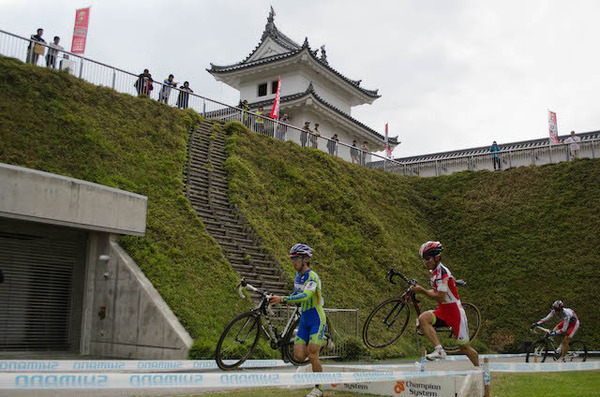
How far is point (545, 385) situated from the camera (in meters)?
8.79

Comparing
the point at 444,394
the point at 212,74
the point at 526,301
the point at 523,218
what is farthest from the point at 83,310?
the point at 212,74

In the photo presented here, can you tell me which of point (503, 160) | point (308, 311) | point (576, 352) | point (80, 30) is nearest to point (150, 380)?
point (308, 311)

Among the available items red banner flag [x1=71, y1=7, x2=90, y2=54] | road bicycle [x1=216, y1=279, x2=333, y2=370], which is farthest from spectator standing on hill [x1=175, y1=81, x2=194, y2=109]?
road bicycle [x1=216, y1=279, x2=333, y2=370]

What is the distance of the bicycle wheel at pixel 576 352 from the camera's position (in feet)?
49.5

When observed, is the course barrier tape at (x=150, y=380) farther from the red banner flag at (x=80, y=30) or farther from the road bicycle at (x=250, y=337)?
the red banner flag at (x=80, y=30)

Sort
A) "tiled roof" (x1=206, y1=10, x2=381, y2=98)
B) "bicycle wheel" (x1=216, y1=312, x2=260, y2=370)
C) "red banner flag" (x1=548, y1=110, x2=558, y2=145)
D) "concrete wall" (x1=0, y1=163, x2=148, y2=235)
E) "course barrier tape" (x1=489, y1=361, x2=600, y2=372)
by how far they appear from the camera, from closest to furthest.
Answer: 1. "course barrier tape" (x1=489, y1=361, x2=600, y2=372)
2. "bicycle wheel" (x1=216, y1=312, x2=260, y2=370)
3. "concrete wall" (x1=0, y1=163, x2=148, y2=235)
4. "red banner flag" (x1=548, y1=110, x2=558, y2=145)
5. "tiled roof" (x1=206, y1=10, x2=381, y2=98)

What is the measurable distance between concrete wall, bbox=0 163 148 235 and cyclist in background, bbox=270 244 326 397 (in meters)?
6.94

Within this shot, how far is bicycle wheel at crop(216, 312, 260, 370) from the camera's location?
26.3 feet

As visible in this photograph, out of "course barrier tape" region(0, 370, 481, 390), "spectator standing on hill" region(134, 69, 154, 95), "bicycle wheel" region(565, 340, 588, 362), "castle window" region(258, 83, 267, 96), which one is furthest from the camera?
"castle window" region(258, 83, 267, 96)

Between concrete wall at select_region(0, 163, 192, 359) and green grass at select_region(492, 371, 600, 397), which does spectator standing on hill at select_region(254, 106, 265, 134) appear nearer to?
concrete wall at select_region(0, 163, 192, 359)

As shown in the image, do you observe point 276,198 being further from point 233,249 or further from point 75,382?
point 75,382

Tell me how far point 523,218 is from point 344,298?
1130cm

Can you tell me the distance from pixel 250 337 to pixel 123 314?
4995 mm

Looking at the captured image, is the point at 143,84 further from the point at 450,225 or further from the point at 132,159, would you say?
the point at 450,225
